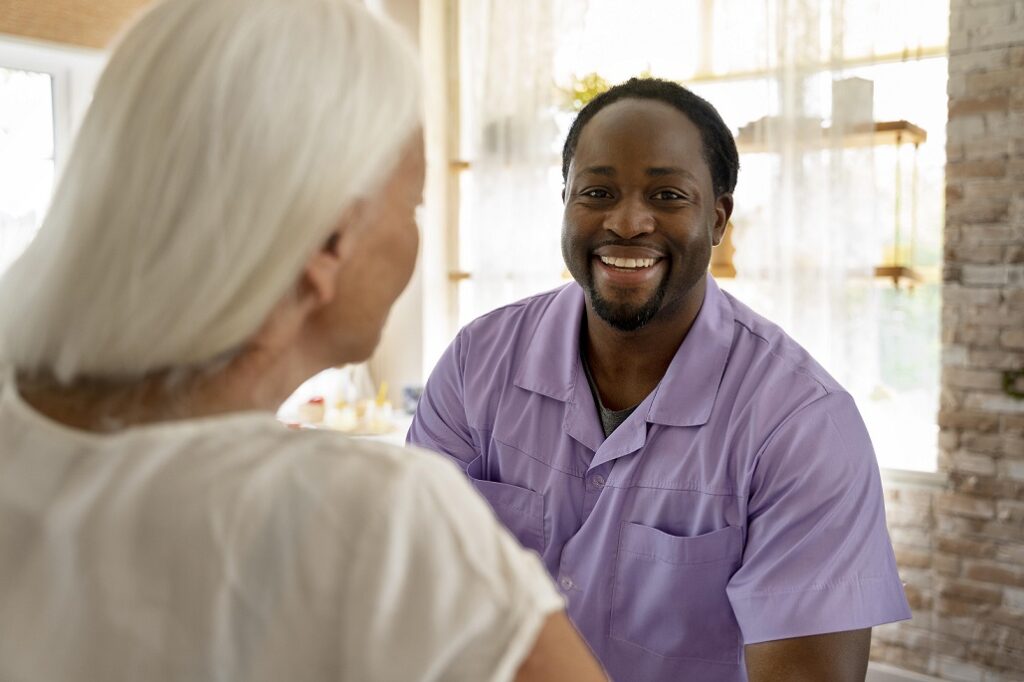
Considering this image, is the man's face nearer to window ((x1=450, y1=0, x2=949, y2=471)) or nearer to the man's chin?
the man's chin

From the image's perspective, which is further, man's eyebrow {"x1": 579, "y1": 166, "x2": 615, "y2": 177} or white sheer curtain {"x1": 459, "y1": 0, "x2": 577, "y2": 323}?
white sheer curtain {"x1": 459, "y1": 0, "x2": 577, "y2": 323}

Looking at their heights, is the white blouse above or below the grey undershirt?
above

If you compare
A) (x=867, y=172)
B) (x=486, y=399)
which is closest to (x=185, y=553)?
(x=486, y=399)

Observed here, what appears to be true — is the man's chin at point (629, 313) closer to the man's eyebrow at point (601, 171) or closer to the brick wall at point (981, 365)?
the man's eyebrow at point (601, 171)

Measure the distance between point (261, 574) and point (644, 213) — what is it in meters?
1.13

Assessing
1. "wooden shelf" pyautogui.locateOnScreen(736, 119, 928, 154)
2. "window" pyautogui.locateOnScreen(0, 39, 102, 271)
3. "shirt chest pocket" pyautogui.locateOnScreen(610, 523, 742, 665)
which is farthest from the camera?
"window" pyautogui.locateOnScreen(0, 39, 102, 271)

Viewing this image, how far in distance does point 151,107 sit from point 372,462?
0.90 ft

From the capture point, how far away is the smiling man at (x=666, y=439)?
1.24 metres

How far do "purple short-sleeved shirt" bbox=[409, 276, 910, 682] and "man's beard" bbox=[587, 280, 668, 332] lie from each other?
0.24ft

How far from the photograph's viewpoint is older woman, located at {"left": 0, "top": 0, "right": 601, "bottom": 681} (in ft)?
1.74

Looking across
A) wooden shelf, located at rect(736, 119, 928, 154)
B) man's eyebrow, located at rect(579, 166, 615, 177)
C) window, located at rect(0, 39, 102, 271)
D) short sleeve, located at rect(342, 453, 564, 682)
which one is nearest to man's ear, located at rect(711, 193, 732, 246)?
man's eyebrow, located at rect(579, 166, 615, 177)

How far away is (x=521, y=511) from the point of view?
58.7 inches

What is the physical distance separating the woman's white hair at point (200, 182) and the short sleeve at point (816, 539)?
0.83 m

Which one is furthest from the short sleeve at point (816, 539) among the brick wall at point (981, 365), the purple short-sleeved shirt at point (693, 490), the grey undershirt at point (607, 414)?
Result: the brick wall at point (981, 365)
